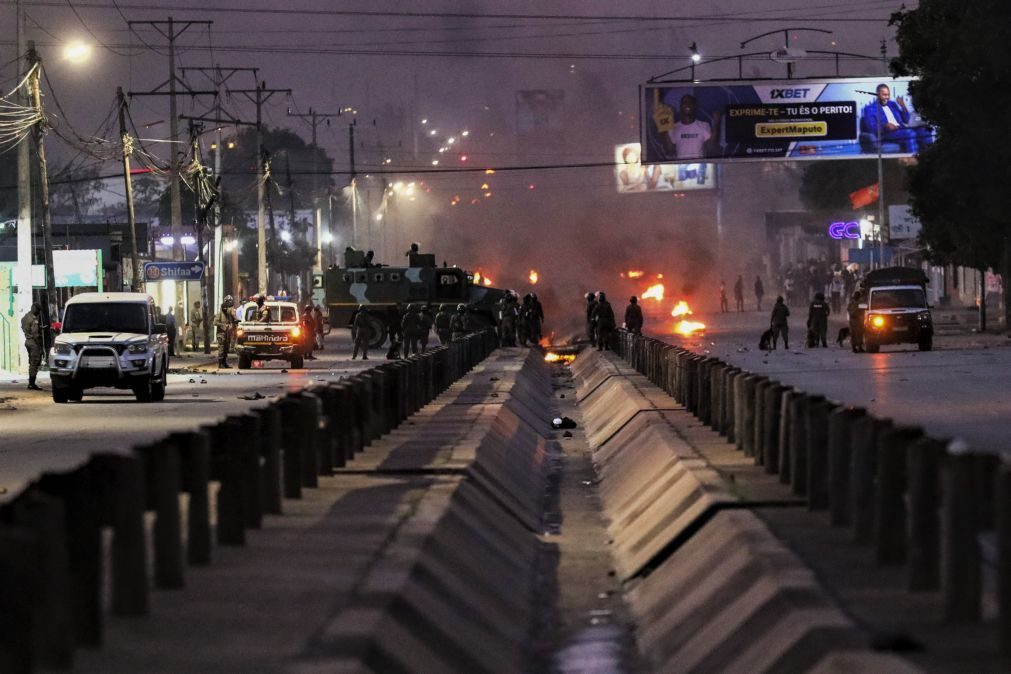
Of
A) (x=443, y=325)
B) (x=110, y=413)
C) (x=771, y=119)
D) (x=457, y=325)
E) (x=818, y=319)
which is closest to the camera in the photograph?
(x=110, y=413)

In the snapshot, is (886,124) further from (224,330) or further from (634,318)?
(224,330)

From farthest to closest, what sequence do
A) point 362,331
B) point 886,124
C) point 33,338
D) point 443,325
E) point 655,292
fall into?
1. point 655,292
2. point 886,124
3. point 443,325
4. point 362,331
5. point 33,338

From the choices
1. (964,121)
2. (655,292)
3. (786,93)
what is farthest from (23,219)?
(655,292)

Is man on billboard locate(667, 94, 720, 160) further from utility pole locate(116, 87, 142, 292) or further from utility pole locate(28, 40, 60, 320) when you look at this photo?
utility pole locate(28, 40, 60, 320)

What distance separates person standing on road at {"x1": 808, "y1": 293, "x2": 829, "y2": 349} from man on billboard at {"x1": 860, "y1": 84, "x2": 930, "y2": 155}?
16351 millimetres

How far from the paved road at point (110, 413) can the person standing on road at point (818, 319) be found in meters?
12.2

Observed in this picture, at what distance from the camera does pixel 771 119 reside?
64625mm

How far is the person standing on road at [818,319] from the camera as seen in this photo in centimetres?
4925

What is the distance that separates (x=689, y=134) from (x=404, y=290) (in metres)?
11.3

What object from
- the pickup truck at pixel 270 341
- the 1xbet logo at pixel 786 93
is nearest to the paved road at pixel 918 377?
the 1xbet logo at pixel 786 93

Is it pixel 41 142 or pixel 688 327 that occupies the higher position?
pixel 41 142

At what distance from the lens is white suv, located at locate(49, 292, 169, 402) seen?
104ft

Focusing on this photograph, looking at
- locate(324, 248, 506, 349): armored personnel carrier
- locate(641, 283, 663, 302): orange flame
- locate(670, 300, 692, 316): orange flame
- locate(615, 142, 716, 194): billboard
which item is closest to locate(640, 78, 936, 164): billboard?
locate(324, 248, 506, 349): armored personnel carrier

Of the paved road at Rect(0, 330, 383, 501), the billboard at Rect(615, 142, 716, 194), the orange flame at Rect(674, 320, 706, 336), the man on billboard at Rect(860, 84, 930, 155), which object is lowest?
the paved road at Rect(0, 330, 383, 501)
